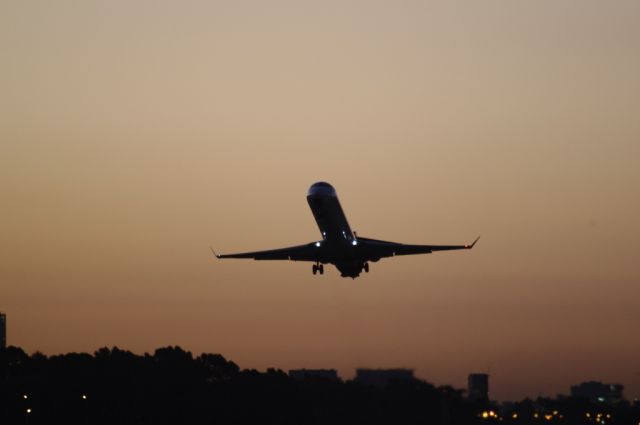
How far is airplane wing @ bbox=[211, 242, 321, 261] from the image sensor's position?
145 m

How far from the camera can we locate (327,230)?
141625mm

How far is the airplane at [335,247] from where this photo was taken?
140 meters

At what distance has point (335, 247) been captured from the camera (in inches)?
5635

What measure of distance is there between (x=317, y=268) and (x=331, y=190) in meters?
11.0

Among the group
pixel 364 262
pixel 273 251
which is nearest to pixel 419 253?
pixel 364 262

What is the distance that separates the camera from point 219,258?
14962 cm

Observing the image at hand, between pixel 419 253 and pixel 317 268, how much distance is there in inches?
420

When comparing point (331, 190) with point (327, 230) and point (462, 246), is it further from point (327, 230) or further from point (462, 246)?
point (462, 246)

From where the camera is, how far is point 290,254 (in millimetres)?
148250

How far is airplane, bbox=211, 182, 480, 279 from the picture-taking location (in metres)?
140

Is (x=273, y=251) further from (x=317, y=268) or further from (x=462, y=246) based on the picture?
(x=462, y=246)

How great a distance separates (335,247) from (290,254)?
22.7 ft

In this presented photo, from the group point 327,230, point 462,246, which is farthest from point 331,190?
point 462,246

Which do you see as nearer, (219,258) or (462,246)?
(462,246)
